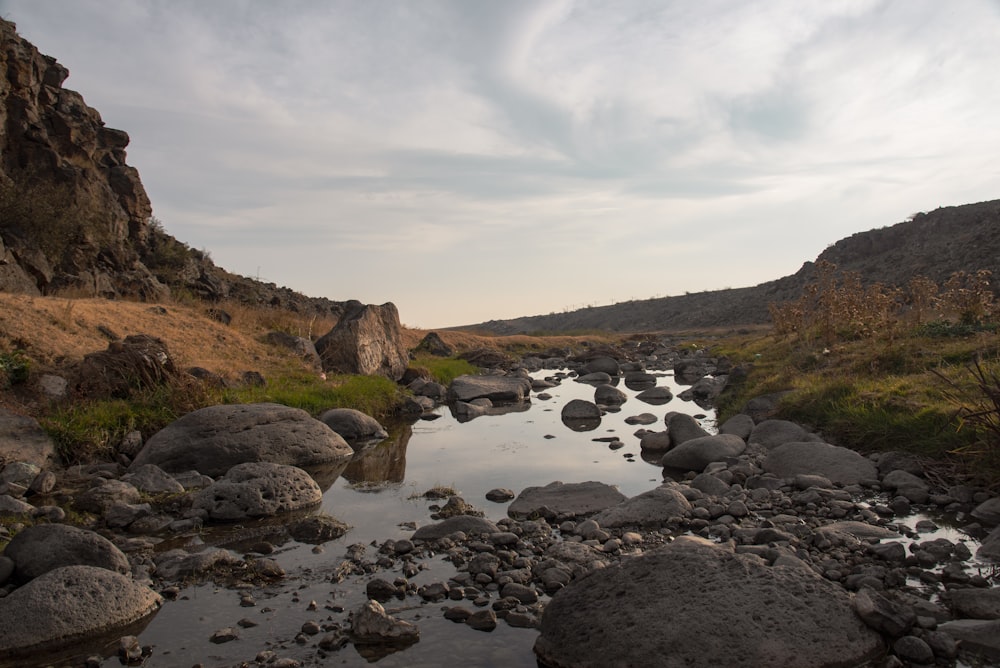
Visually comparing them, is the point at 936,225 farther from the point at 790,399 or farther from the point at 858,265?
the point at 790,399

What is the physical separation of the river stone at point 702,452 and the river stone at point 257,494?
5.67 metres

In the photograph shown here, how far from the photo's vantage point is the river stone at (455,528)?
292 inches

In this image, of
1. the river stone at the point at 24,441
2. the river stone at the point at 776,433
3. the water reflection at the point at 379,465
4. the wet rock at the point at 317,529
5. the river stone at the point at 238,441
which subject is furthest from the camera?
the river stone at the point at 776,433

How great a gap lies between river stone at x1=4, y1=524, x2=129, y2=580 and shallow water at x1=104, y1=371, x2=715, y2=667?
0.89 metres

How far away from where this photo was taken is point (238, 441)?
1092 centimetres

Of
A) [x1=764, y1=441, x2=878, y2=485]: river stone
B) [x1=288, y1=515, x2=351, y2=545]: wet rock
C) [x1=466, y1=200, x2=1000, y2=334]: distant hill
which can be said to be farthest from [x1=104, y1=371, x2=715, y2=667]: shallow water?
[x1=466, y1=200, x2=1000, y2=334]: distant hill

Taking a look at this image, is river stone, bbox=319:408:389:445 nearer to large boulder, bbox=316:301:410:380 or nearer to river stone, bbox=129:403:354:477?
river stone, bbox=129:403:354:477

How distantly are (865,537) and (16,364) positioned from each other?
13.1 metres

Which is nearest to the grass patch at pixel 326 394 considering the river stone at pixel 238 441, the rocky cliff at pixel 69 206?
the river stone at pixel 238 441

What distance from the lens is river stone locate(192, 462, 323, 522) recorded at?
8414 mm

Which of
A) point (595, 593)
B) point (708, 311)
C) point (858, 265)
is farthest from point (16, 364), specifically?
point (708, 311)

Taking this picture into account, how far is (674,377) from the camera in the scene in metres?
28.8

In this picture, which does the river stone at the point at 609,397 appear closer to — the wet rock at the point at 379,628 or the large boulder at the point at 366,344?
the large boulder at the point at 366,344

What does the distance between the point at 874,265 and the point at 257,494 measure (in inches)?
2399
